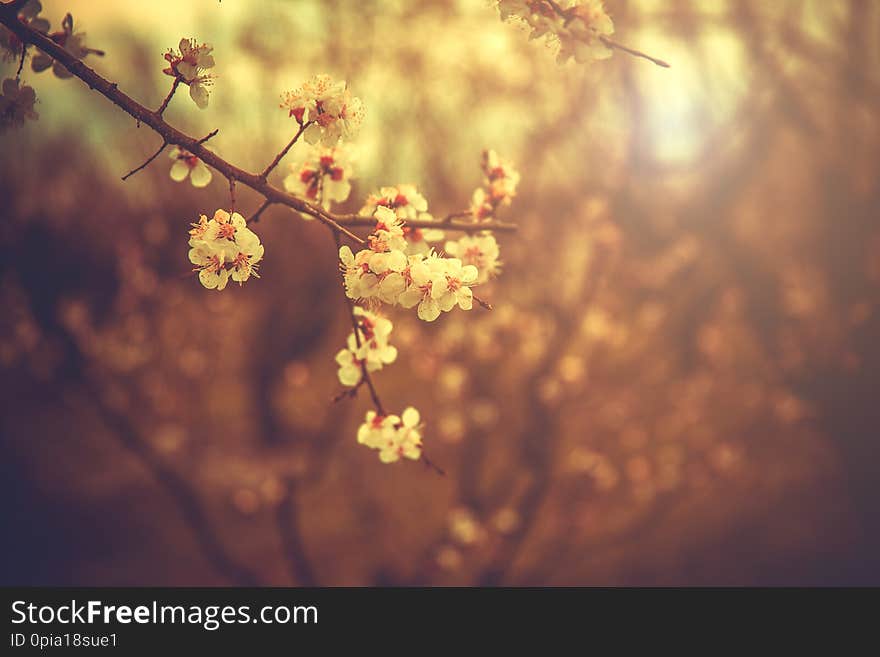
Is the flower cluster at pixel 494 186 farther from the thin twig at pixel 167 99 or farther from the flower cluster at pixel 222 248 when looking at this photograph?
the thin twig at pixel 167 99

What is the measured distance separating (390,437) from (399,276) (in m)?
0.66

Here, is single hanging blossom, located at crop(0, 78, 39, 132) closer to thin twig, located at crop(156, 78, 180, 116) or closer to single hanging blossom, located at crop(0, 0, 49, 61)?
single hanging blossom, located at crop(0, 0, 49, 61)

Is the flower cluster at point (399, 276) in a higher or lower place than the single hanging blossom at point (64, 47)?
lower

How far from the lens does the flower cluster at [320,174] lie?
1957mm

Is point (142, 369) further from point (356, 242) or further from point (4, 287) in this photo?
point (356, 242)

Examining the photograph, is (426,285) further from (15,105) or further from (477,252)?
(15,105)

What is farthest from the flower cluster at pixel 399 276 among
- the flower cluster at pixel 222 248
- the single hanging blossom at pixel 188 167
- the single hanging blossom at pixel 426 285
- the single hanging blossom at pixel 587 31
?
the single hanging blossom at pixel 587 31

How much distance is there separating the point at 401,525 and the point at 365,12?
5.73 m

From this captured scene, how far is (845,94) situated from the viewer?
5.28 meters

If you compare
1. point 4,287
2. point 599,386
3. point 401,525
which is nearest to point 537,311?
point 599,386

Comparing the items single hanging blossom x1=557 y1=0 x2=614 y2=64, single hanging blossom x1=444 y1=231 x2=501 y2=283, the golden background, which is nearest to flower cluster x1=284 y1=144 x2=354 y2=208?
single hanging blossom x1=444 y1=231 x2=501 y2=283

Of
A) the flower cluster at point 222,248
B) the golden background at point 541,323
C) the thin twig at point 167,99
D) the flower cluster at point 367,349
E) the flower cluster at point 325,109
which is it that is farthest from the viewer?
the golden background at point 541,323

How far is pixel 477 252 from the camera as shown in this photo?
2.00 m

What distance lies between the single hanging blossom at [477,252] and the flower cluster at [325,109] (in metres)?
0.51
